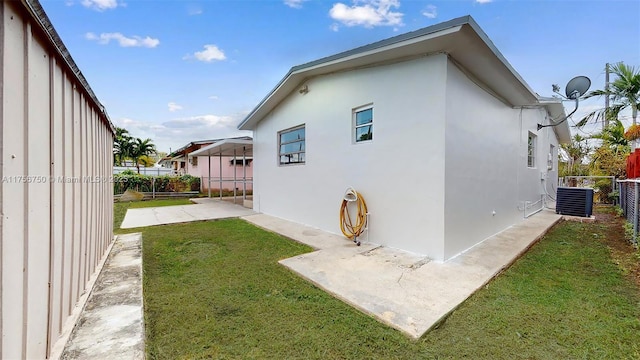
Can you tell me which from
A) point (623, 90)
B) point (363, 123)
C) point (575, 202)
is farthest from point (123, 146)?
point (623, 90)

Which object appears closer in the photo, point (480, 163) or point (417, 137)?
point (417, 137)

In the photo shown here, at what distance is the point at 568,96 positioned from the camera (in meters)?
5.66

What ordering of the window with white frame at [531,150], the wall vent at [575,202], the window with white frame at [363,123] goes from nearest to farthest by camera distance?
1. the window with white frame at [363,123]
2. the wall vent at [575,202]
3. the window with white frame at [531,150]

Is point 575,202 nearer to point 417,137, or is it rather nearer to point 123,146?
point 417,137

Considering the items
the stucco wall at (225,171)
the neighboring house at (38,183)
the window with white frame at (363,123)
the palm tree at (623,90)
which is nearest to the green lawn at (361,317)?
the neighboring house at (38,183)

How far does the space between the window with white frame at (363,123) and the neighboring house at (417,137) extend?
20 millimetres

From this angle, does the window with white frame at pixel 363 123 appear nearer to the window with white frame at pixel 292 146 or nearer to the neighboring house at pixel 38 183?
the window with white frame at pixel 292 146

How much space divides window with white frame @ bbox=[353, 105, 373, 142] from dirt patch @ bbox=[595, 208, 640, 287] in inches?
158

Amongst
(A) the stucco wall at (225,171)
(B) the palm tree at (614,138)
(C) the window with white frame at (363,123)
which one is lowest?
(A) the stucco wall at (225,171)

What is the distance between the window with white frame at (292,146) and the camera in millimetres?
6727

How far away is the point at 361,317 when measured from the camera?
2.42 m

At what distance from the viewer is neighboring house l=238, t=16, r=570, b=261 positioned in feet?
12.4

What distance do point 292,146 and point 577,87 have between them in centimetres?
653

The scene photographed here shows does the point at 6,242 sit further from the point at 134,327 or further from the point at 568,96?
the point at 568,96
